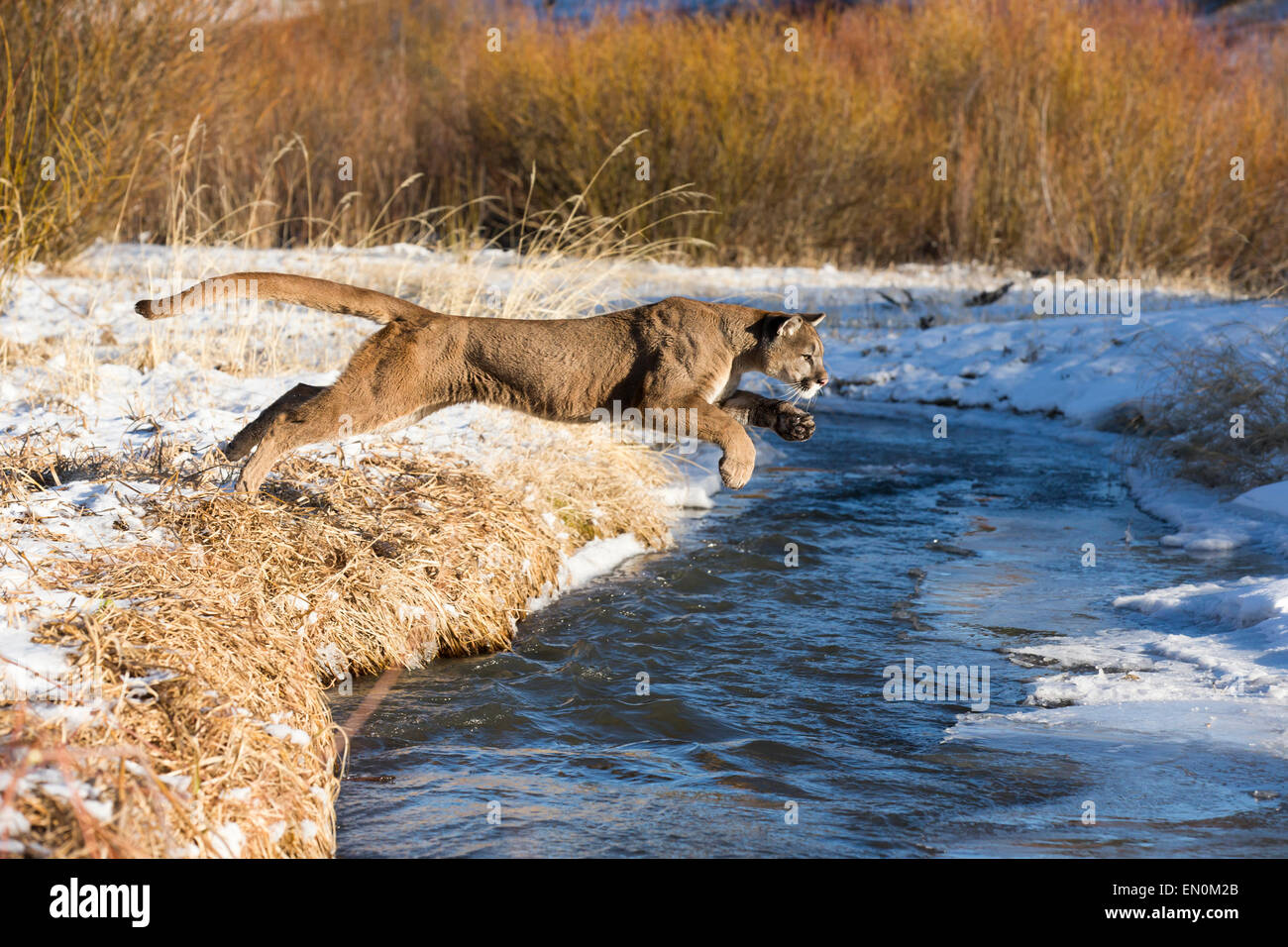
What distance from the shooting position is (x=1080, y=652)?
6066 mm

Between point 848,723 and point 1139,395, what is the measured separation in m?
7.27

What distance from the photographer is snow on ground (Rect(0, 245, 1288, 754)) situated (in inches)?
211

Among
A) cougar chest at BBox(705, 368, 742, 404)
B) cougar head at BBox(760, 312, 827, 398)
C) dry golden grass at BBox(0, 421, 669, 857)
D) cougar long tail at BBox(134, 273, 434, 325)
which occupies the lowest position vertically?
dry golden grass at BBox(0, 421, 669, 857)

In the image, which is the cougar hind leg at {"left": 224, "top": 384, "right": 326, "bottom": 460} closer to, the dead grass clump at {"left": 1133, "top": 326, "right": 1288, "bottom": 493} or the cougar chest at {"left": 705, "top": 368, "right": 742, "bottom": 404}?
the cougar chest at {"left": 705, "top": 368, "right": 742, "bottom": 404}

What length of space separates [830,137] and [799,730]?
1558cm

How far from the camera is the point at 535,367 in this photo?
6.12 meters

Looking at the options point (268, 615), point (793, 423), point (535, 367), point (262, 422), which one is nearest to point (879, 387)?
point (793, 423)

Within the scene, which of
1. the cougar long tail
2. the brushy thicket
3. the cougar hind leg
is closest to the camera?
the cougar long tail

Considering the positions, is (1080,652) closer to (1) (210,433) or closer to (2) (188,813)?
(2) (188,813)

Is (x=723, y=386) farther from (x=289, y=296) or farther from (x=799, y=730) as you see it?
(x=289, y=296)

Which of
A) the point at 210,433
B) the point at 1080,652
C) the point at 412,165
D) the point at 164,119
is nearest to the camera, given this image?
the point at 1080,652

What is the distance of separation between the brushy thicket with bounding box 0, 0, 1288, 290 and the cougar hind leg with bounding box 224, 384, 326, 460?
1020 centimetres

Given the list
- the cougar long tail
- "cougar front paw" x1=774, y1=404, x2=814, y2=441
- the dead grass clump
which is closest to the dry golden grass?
Answer: the cougar long tail
